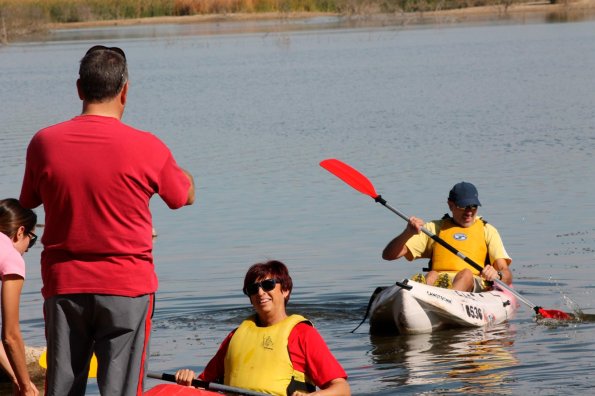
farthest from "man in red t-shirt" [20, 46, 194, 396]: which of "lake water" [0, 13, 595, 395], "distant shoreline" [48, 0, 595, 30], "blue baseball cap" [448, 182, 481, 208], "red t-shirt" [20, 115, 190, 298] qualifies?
"distant shoreline" [48, 0, 595, 30]

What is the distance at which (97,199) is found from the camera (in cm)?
395

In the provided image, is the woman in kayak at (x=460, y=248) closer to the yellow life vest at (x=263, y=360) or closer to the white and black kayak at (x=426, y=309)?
the white and black kayak at (x=426, y=309)

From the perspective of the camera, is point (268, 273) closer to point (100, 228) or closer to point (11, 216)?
point (11, 216)

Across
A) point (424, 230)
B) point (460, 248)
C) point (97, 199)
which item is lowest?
point (460, 248)

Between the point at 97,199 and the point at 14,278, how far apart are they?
0.64 meters

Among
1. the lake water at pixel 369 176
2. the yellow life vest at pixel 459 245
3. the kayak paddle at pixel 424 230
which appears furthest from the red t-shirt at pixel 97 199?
the yellow life vest at pixel 459 245

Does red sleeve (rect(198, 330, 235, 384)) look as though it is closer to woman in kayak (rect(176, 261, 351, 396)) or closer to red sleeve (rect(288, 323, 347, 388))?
woman in kayak (rect(176, 261, 351, 396))

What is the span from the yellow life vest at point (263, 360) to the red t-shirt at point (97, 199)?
1.12 m

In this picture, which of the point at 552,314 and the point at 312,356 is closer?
the point at 312,356

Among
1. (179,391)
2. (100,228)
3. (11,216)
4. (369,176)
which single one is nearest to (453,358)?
(179,391)

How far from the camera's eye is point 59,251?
3998mm

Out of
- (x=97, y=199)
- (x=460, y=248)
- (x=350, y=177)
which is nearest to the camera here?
(x=97, y=199)

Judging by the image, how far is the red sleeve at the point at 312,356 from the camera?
15.9 ft

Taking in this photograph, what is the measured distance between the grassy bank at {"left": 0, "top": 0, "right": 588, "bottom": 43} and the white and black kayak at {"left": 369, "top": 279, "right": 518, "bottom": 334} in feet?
142
